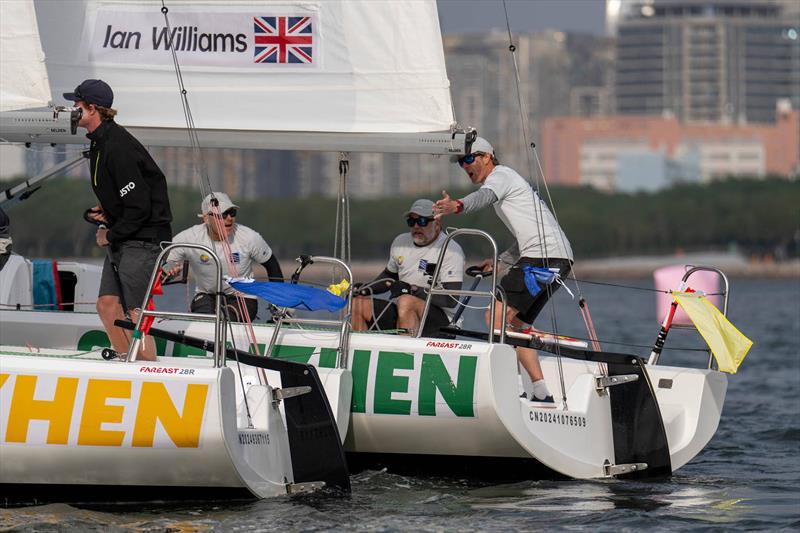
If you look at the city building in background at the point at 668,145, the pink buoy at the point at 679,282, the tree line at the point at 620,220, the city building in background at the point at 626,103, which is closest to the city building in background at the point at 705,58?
the city building in background at the point at 626,103

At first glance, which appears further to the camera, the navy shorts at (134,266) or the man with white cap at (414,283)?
the man with white cap at (414,283)

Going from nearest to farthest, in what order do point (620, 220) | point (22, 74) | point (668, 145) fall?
point (22, 74)
point (620, 220)
point (668, 145)

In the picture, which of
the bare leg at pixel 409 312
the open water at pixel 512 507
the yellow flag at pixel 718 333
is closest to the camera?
the open water at pixel 512 507

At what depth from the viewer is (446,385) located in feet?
23.2

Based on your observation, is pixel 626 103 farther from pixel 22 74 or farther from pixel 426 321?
pixel 22 74

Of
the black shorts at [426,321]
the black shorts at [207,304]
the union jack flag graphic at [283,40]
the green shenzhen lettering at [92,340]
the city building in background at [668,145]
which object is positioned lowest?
the green shenzhen lettering at [92,340]

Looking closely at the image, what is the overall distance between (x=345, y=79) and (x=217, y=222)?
3.63 ft

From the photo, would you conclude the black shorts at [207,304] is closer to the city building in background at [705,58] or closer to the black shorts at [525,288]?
the black shorts at [525,288]

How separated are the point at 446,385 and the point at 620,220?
3758 inches

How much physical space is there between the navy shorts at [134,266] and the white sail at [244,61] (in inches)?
66.5

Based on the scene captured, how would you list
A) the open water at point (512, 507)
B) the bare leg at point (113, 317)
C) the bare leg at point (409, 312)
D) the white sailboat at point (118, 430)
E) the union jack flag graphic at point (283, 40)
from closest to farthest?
the white sailboat at point (118, 430) < the open water at point (512, 507) < the bare leg at point (113, 317) < the bare leg at point (409, 312) < the union jack flag graphic at point (283, 40)

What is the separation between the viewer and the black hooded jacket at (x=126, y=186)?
645 centimetres

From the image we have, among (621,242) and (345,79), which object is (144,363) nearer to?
(345,79)

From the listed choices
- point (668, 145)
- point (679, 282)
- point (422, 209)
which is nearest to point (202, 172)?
point (422, 209)
